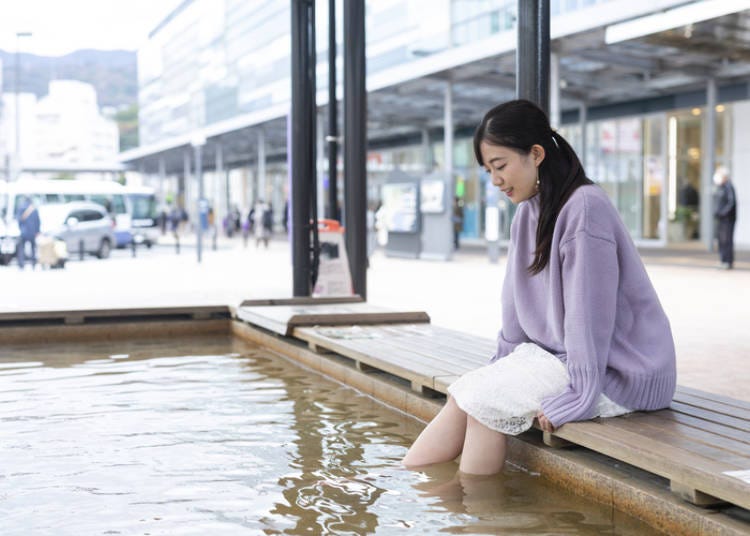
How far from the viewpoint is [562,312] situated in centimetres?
395

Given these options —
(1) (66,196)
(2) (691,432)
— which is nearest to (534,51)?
(2) (691,432)

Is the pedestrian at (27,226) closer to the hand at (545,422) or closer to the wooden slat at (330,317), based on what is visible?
the wooden slat at (330,317)

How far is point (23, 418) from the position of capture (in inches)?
231

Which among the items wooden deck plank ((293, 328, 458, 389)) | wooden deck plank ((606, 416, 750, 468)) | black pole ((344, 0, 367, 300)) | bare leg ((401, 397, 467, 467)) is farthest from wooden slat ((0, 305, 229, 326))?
wooden deck plank ((606, 416, 750, 468))

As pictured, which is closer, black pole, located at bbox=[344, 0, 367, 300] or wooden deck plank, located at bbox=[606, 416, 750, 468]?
wooden deck plank, located at bbox=[606, 416, 750, 468]

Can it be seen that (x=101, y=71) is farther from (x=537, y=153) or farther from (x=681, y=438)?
(x=681, y=438)

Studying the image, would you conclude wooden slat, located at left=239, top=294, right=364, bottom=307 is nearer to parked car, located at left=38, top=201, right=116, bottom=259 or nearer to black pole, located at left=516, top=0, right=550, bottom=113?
black pole, located at left=516, top=0, right=550, bottom=113

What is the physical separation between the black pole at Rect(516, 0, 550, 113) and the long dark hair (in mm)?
1927

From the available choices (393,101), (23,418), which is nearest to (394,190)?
(393,101)

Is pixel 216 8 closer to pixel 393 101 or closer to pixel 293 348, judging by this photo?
pixel 393 101

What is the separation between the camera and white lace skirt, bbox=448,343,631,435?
12.9 feet

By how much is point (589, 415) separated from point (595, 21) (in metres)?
14.4

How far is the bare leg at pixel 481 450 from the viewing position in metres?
4.10

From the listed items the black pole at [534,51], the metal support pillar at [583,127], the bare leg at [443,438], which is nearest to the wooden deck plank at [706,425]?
the bare leg at [443,438]
